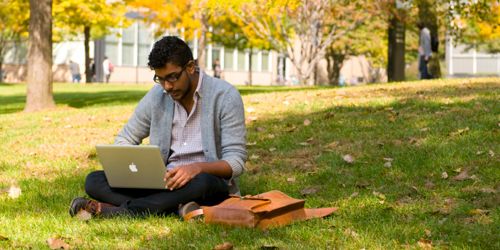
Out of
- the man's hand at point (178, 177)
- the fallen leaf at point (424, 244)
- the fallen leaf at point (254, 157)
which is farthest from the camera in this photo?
the fallen leaf at point (254, 157)

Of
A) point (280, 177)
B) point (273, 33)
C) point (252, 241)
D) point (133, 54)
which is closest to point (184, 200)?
point (252, 241)

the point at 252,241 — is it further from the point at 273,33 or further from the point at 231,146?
the point at 273,33

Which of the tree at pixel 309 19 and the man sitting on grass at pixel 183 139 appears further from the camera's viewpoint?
the tree at pixel 309 19

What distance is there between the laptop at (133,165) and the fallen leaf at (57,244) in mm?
818

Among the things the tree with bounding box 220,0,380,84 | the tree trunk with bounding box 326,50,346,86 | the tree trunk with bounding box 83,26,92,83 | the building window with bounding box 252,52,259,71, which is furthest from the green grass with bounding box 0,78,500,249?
the building window with bounding box 252,52,259,71

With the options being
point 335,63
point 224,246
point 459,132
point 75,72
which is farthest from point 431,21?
point 75,72

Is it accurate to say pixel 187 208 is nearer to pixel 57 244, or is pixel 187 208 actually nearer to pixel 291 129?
pixel 57 244

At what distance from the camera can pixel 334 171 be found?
8930 mm

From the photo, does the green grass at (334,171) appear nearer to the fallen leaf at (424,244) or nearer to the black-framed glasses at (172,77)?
the fallen leaf at (424,244)

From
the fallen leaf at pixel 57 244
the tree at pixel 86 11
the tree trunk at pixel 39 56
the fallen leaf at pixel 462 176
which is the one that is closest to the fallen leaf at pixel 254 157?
the fallen leaf at pixel 462 176

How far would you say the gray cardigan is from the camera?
6.76 m

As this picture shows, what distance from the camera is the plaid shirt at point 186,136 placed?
684 centimetres

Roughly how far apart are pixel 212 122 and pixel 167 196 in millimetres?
610

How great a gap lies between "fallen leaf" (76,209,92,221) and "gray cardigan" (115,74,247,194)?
55 cm
